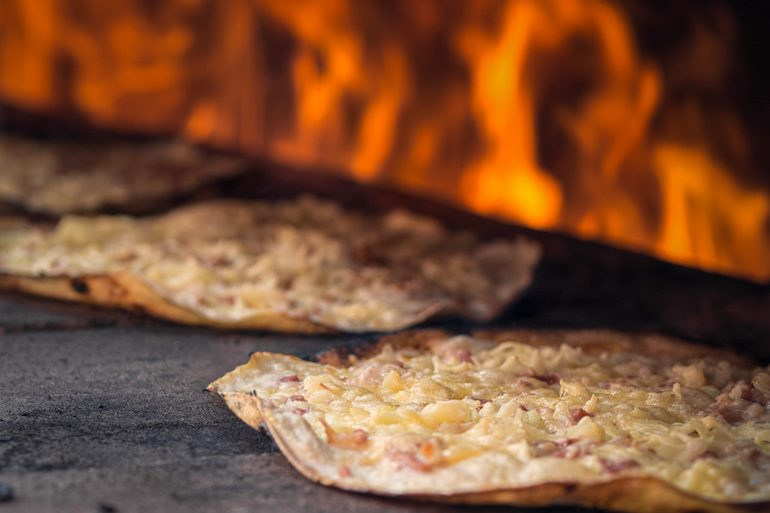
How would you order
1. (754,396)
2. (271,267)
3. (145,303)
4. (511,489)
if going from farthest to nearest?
(271,267) → (145,303) → (754,396) → (511,489)

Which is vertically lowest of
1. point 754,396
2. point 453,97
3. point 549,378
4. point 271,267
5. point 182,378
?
point 182,378

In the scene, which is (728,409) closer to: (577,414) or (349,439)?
(577,414)

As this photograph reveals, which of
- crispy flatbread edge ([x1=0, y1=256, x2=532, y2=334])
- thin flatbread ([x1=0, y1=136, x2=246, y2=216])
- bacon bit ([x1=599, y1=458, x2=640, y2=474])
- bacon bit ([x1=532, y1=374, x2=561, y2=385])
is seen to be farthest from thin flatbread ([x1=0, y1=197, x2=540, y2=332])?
bacon bit ([x1=599, y1=458, x2=640, y2=474])

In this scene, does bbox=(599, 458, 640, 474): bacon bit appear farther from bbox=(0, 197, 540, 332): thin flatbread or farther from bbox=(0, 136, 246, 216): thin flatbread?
bbox=(0, 136, 246, 216): thin flatbread

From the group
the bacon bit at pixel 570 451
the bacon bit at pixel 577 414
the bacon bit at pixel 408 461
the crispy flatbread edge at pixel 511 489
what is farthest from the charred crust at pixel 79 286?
the bacon bit at pixel 570 451

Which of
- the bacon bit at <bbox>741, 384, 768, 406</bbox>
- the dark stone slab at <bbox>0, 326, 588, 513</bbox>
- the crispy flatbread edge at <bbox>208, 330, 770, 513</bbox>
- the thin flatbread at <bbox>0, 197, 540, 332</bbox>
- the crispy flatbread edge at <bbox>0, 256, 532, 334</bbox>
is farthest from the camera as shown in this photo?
the thin flatbread at <bbox>0, 197, 540, 332</bbox>

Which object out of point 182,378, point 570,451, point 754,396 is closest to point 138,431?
point 182,378

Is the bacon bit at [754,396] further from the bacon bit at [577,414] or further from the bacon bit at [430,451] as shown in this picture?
the bacon bit at [430,451]
